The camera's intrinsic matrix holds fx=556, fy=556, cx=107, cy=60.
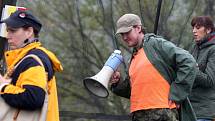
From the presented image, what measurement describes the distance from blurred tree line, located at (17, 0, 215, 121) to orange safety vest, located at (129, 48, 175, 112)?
2.15 m

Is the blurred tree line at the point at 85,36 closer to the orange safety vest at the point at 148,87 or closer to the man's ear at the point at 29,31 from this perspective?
the orange safety vest at the point at 148,87

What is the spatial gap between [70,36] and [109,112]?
100cm

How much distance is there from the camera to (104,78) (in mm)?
4301

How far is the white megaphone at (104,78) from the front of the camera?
4.30 m

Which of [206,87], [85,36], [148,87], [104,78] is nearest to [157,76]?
[148,87]

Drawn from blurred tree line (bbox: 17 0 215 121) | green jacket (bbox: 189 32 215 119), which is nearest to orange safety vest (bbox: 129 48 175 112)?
green jacket (bbox: 189 32 215 119)

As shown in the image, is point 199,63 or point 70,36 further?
point 70,36

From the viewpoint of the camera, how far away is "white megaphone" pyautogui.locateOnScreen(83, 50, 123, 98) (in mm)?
4301

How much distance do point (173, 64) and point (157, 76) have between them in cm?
16

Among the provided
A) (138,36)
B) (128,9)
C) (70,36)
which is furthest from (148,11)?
(138,36)

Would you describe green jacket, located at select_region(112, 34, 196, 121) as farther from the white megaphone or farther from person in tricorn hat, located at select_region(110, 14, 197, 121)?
the white megaphone

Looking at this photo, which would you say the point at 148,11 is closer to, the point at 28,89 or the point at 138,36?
the point at 138,36

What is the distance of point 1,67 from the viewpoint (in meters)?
5.13

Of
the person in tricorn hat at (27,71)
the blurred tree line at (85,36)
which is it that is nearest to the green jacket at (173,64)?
the person in tricorn hat at (27,71)
